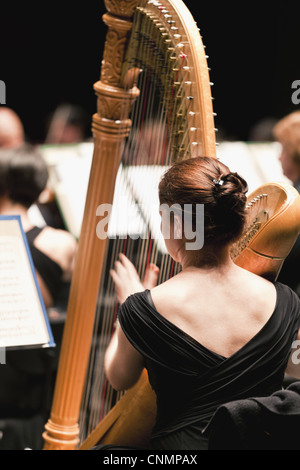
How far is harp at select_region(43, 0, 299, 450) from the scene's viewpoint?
1.72 m

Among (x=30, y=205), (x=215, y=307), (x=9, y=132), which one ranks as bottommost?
(x=9, y=132)

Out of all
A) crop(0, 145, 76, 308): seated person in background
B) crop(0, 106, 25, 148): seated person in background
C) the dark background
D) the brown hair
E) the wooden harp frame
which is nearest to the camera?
the brown hair

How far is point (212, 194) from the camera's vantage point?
1.61 m

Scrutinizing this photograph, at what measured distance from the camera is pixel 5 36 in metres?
5.56

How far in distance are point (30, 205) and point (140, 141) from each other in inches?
26.1

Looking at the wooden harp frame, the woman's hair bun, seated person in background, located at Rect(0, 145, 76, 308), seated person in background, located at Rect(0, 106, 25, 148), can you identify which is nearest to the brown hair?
the woman's hair bun

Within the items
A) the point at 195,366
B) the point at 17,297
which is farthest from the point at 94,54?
the point at 195,366

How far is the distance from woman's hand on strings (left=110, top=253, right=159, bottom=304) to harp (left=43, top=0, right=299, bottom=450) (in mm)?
44

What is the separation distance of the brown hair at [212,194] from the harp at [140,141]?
0.08 metres

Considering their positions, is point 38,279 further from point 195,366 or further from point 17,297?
point 195,366

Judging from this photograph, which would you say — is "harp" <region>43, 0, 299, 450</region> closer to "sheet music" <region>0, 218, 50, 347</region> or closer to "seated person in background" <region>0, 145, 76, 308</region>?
"sheet music" <region>0, 218, 50, 347</region>

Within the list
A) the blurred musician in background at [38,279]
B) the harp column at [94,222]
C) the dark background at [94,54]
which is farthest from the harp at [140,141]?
the dark background at [94,54]
